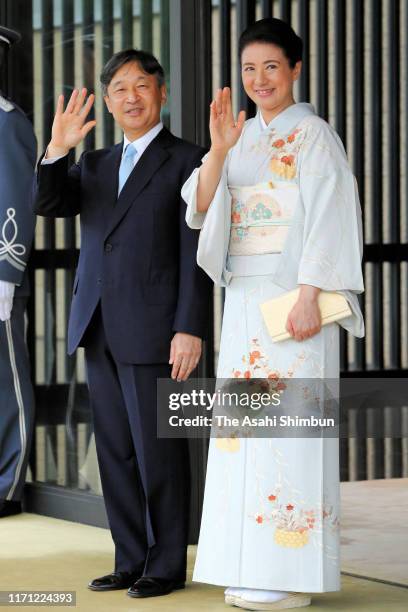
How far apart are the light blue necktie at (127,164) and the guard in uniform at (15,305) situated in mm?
1079

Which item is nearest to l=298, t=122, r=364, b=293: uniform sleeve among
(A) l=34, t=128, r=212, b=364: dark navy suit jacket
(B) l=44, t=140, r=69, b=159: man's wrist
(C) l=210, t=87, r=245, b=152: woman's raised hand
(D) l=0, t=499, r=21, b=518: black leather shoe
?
(C) l=210, t=87, r=245, b=152: woman's raised hand

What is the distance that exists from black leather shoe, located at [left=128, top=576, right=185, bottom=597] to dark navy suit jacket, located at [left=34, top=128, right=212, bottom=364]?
558mm

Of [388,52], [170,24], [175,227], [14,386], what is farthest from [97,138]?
[388,52]

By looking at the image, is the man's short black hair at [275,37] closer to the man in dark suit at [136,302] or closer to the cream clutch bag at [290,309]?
the man in dark suit at [136,302]

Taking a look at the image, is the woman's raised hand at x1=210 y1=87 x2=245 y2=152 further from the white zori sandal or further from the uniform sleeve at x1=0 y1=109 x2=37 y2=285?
the uniform sleeve at x1=0 y1=109 x2=37 y2=285

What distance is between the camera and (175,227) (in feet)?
10.8

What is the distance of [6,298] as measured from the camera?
438cm

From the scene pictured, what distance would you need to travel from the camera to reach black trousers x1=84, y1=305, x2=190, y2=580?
3.29 meters

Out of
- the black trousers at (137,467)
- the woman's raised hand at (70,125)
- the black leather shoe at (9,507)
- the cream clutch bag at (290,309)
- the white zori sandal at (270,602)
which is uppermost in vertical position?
the woman's raised hand at (70,125)

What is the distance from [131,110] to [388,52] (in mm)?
4182

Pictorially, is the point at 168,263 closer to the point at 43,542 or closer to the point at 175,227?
the point at 175,227

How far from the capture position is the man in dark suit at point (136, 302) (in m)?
3.25

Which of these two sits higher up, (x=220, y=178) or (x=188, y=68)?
(x=188, y=68)

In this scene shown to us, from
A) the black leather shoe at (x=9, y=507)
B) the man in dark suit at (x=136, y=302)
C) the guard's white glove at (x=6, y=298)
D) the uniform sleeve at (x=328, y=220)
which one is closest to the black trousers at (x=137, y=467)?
the man in dark suit at (x=136, y=302)
